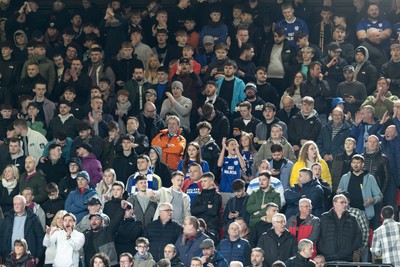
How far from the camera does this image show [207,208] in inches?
965

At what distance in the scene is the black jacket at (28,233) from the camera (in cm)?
2445

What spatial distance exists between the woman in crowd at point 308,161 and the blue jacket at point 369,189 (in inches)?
20.8

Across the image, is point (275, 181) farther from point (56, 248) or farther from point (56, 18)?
point (56, 18)

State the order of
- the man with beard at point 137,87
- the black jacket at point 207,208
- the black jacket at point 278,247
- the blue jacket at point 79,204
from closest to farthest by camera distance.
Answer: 1. the black jacket at point 278,247
2. the black jacket at point 207,208
3. the blue jacket at point 79,204
4. the man with beard at point 137,87

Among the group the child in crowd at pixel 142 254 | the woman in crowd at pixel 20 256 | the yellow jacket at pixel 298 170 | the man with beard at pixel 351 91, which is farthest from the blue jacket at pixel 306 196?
the woman in crowd at pixel 20 256

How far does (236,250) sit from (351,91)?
5.45 m

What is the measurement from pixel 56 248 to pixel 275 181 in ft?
11.9

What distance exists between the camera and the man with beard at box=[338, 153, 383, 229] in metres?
24.6

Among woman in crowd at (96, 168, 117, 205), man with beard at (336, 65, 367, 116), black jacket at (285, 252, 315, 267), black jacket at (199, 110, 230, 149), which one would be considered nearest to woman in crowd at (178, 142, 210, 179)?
black jacket at (199, 110, 230, 149)

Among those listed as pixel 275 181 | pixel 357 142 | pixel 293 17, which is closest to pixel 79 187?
pixel 275 181

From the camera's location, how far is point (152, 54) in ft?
97.1

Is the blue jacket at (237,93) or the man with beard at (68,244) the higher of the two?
the blue jacket at (237,93)

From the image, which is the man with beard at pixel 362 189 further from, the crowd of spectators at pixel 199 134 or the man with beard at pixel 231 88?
the man with beard at pixel 231 88

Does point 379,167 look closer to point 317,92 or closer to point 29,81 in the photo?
point 317,92
